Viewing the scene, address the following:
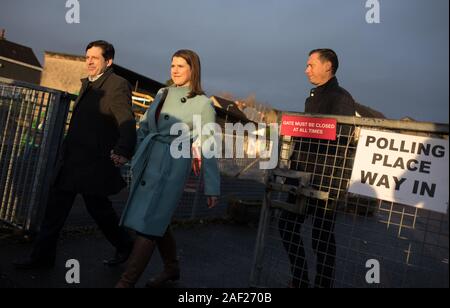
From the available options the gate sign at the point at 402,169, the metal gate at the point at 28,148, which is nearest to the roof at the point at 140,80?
the metal gate at the point at 28,148

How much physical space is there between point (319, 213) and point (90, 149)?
2.12m

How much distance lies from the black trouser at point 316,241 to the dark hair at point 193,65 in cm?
126

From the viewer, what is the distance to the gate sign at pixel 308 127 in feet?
10.1

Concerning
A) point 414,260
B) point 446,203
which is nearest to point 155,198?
point 446,203

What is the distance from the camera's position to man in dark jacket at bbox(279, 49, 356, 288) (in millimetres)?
3225

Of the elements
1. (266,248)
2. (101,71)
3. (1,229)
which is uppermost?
(101,71)

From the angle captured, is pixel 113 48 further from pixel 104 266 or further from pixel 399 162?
pixel 399 162

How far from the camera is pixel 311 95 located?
3803mm

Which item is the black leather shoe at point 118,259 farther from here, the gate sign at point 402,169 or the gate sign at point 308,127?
the gate sign at point 402,169

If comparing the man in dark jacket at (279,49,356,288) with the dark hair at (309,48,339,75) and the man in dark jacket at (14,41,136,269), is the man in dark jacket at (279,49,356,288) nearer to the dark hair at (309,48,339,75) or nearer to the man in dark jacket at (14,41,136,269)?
the dark hair at (309,48,339,75)

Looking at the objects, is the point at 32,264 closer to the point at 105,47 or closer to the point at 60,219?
the point at 60,219

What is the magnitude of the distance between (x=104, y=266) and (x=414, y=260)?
16.4 ft

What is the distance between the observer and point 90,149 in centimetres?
383

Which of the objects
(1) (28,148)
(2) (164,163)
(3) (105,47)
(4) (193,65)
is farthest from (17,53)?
(2) (164,163)
